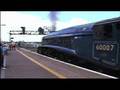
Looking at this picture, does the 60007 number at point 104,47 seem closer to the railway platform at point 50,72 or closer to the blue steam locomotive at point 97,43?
the blue steam locomotive at point 97,43

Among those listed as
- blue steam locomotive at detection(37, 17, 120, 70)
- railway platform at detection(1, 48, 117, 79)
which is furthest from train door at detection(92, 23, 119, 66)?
railway platform at detection(1, 48, 117, 79)

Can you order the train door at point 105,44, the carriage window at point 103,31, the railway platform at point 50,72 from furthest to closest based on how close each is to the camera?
the carriage window at point 103,31 → the train door at point 105,44 → the railway platform at point 50,72

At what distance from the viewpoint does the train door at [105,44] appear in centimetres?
1705

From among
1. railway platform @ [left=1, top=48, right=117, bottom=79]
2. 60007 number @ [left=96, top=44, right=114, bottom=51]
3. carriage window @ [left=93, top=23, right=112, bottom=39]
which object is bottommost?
railway platform @ [left=1, top=48, right=117, bottom=79]

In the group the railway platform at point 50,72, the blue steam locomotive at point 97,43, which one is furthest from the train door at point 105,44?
the railway platform at point 50,72

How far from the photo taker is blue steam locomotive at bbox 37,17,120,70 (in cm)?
1706

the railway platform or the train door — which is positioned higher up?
the train door

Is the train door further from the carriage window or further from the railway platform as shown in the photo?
the railway platform

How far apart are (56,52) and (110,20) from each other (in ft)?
53.4

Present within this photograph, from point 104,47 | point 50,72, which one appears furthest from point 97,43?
point 50,72
